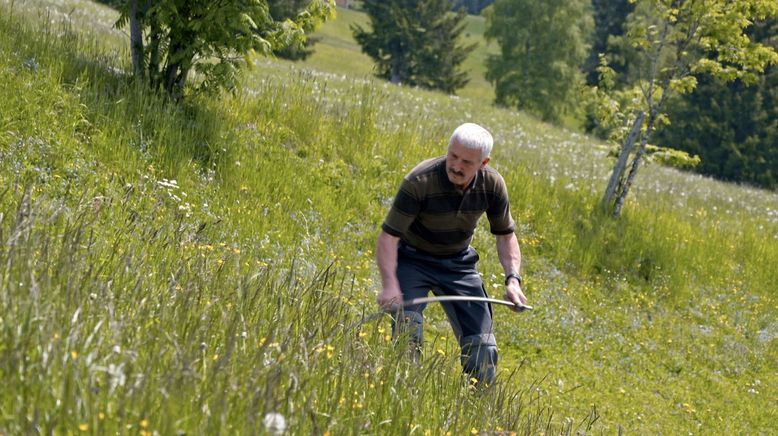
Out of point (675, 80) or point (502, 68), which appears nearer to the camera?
point (675, 80)

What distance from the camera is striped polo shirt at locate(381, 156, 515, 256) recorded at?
5398 mm

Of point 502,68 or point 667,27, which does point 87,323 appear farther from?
point 502,68

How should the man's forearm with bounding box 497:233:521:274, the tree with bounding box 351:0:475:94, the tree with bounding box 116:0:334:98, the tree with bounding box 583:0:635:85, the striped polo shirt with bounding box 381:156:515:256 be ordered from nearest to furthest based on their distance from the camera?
the striped polo shirt with bounding box 381:156:515:256 → the man's forearm with bounding box 497:233:521:274 → the tree with bounding box 116:0:334:98 → the tree with bounding box 351:0:475:94 → the tree with bounding box 583:0:635:85

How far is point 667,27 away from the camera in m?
12.8

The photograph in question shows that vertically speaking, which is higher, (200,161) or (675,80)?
(675,80)

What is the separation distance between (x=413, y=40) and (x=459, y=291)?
5262cm

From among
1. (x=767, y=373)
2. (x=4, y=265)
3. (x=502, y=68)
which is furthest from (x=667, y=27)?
(x=502, y=68)

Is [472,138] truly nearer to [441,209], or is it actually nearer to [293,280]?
[441,209]

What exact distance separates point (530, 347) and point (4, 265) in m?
6.98

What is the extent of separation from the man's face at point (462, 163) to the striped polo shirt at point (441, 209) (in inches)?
6.1

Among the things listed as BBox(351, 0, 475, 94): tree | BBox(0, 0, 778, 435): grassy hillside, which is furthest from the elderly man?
BBox(351, 0, 475, 94): tree

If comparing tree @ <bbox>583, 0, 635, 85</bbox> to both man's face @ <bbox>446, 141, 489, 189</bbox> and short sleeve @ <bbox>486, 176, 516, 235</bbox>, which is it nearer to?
short sleeve @ <bbox>486, 176, 516, 235</bbox>

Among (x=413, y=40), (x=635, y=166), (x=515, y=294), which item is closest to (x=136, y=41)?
(x=515, y=294)

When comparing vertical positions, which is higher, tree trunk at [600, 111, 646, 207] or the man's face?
the man's face
